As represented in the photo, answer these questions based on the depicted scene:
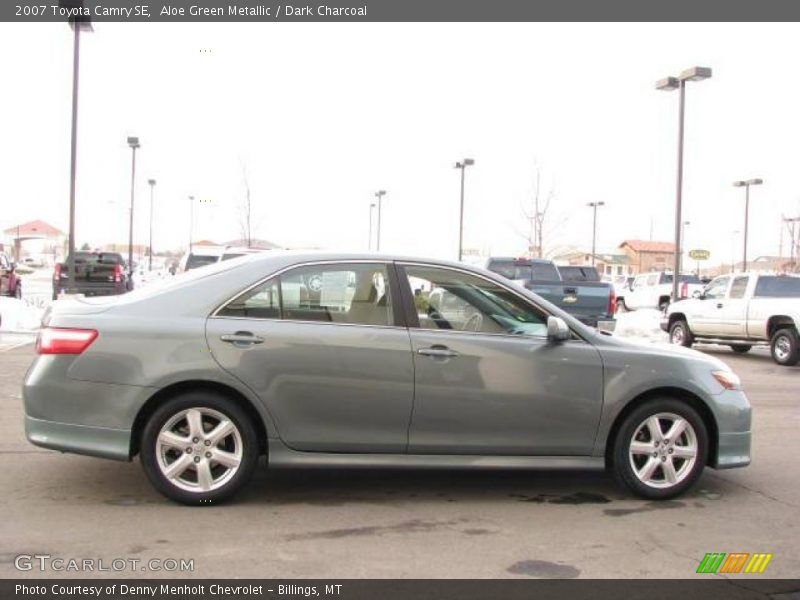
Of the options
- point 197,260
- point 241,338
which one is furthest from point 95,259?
point 241,338

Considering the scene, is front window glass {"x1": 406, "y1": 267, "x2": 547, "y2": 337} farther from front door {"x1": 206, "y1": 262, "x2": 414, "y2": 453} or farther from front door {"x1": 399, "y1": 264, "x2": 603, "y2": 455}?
front door {"x1": 206, "y1": 262, "x2": 414, "y2": 453}

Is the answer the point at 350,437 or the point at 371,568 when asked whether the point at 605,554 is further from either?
the point at 350,437

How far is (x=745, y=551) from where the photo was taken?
4344 mm

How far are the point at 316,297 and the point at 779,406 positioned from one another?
679 centimetres

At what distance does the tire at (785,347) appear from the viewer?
44.4 feet

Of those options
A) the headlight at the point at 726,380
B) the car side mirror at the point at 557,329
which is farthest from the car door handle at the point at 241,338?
the headlight at the point at 726,380

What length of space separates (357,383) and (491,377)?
86 centimetres

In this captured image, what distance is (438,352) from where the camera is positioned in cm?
492

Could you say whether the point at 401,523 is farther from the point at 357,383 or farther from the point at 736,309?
the point at 736,309

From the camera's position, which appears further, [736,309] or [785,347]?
[736,309]

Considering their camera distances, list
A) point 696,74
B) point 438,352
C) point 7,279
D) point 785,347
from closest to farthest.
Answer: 1. point 438,352
2. point 785,347
3. point 696,74
4. point 7,279

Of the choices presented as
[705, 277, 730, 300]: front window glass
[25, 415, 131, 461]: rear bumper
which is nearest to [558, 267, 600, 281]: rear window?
[705, 277, 730, 300]: front window glass

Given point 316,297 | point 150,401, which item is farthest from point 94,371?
point 316,297

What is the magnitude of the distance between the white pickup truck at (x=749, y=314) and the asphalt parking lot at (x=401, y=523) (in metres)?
8.48
